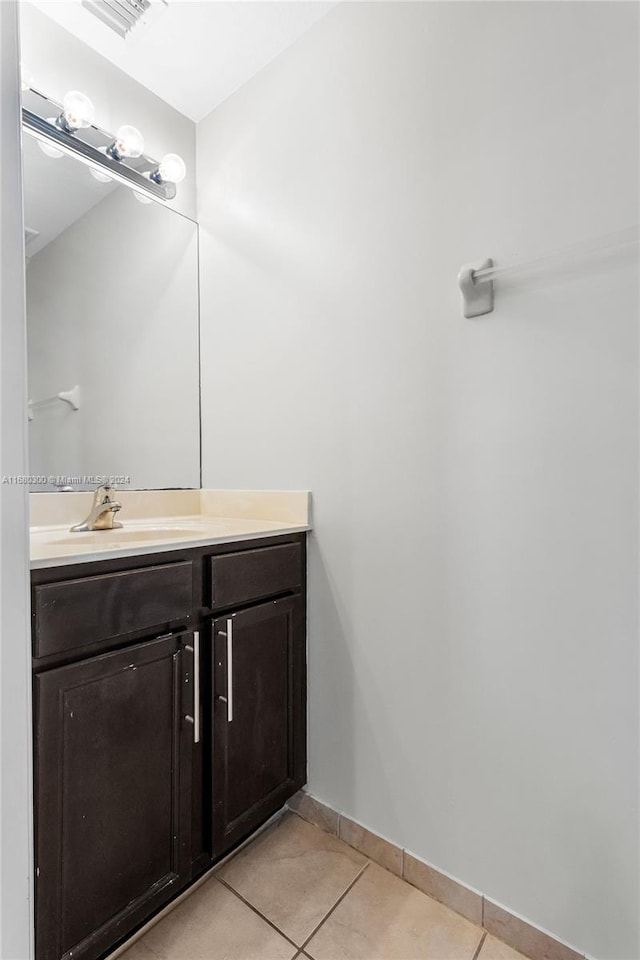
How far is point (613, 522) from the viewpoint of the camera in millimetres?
952

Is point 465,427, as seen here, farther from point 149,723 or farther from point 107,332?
point 107,332

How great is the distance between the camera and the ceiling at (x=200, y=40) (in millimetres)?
1405

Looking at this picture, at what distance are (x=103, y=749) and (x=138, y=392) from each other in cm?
114

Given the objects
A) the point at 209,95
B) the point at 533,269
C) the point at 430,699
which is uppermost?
the point at 209,95

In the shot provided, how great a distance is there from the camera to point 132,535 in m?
1.42

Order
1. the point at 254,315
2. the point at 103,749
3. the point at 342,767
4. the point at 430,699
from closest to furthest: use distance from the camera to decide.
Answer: the point at 103,749, the point at 430,699, the point at 342,767, the point at 254,315

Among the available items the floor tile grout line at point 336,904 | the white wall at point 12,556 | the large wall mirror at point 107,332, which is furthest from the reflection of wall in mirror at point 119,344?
the floor tile grout line at point 336,904

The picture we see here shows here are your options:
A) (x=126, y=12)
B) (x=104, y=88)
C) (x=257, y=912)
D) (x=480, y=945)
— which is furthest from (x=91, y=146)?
(x=480, y=945)

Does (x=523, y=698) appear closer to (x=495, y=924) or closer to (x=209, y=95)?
(x=495, y=924)

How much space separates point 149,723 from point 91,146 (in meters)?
1.70

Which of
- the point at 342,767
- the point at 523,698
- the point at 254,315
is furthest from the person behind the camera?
the point at 254,315

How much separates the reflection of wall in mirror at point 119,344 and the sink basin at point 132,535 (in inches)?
9.1

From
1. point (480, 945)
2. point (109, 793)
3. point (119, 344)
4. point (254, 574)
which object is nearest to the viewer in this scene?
point (109, 793)

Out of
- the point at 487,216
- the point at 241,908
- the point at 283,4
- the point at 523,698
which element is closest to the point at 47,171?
the point at 283,4
